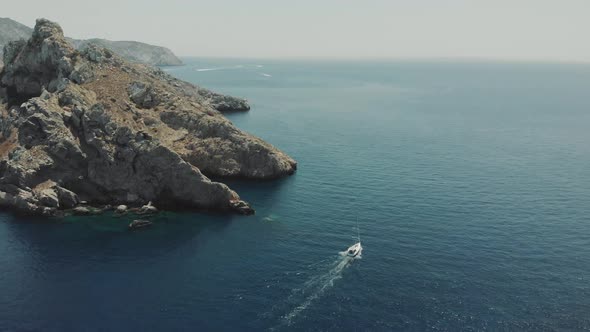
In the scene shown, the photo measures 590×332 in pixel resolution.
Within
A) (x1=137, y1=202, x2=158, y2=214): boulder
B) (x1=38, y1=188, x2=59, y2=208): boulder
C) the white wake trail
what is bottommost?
the white wake trail

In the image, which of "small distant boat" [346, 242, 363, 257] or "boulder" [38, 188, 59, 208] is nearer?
"small distant boat" [346, 242, 363, 257]

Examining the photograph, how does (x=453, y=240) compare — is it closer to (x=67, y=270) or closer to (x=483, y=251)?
(x=483, y=251)

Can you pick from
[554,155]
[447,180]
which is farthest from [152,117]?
[554,155]

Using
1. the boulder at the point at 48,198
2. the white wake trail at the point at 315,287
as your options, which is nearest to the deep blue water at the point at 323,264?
the white wake trail at the point at 315,287

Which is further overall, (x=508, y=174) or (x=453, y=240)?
(x=508, y=174)

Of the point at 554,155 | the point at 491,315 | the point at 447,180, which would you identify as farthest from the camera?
the point at 554,155

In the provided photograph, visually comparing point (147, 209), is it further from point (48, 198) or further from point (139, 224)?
point (48, 198)

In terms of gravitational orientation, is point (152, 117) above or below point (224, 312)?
above

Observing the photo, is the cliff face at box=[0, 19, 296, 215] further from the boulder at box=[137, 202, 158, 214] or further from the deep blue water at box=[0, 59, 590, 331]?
the deep blue water at box=[0, 59, 590, 331]

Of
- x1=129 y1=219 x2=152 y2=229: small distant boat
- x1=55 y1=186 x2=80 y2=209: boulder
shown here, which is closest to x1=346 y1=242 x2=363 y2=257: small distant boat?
x1=129 y1=219 x2=152 y2=229: small distant boat
